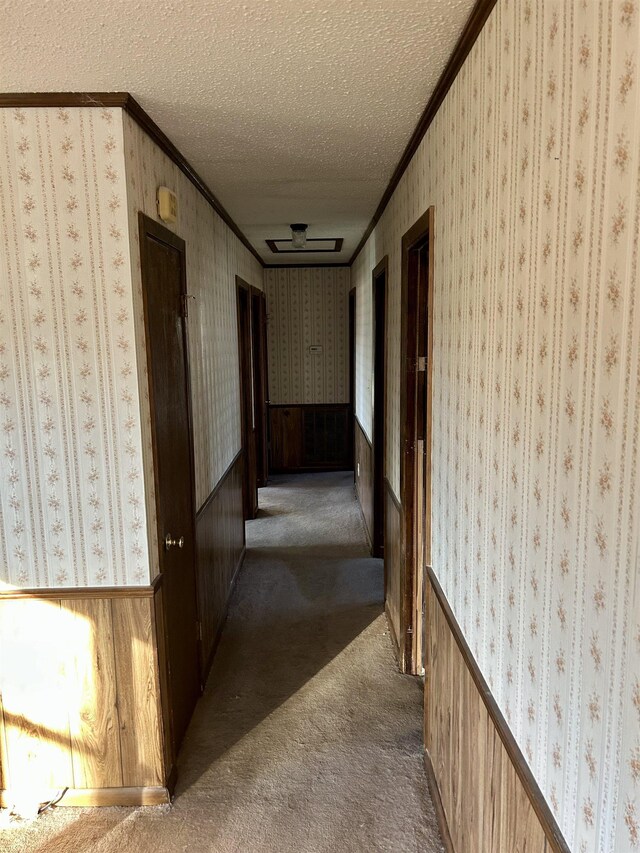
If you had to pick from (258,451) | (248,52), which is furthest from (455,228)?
(258,451)

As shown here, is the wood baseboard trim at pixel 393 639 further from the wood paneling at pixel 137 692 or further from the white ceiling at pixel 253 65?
the white ceiling at pixel 253 65

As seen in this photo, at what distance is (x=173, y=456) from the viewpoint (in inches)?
104

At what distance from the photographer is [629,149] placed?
0.86m

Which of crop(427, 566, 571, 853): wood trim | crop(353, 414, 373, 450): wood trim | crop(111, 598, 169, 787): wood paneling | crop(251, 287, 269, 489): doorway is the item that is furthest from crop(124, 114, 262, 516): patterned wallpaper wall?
crop(251, 287, 269, 489): doorway

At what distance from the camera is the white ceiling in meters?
1.52

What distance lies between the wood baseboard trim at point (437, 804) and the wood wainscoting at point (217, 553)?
3.98 ft

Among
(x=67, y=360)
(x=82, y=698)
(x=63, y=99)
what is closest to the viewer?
(x=63, y=99)

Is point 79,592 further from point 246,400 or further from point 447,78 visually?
point 246,400

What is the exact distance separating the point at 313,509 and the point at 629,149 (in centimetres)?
544

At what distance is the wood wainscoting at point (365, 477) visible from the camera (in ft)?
16.5

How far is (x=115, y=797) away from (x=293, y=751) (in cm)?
73

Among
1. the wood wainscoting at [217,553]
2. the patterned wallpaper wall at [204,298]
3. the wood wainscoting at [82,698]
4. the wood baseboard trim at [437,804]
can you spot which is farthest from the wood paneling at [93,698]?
the wood baseboard trim at [437,804]

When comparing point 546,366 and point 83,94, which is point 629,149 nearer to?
point 546,366

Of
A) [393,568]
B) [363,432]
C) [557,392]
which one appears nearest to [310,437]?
[363,432]
